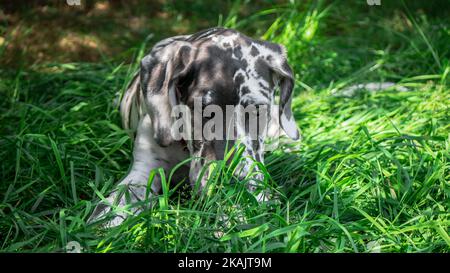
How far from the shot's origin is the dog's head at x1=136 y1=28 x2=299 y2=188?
11.3ft

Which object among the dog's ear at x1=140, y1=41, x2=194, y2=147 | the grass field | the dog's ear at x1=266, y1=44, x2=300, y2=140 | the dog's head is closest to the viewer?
the grass field

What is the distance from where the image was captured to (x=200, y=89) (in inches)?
136

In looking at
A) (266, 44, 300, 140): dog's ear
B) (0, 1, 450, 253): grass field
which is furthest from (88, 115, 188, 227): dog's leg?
(266, 44, 300, 140): dog's ear

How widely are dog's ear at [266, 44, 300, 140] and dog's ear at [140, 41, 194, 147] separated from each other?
434mm

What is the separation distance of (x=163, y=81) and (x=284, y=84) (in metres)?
0.65

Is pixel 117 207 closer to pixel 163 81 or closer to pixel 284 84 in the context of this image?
pixel 163 81

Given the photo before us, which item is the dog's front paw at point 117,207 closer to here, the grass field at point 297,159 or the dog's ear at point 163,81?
the grass field at point 297,159

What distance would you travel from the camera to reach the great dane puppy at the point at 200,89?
11.3 ft

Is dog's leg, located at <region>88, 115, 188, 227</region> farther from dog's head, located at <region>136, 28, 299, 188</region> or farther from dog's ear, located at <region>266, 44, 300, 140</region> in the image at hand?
dog's ear, located at <region>266, 44, 300, 140</region>

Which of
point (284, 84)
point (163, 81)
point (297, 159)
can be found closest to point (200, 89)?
point (163, 81)

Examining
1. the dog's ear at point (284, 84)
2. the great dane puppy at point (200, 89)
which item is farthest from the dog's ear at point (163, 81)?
the dog's ear at point (284, 84)

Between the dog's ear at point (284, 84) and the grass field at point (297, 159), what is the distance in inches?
8.5

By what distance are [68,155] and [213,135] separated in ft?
3.70

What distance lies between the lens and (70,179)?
3.93 metres
